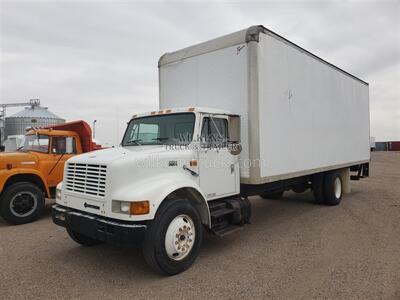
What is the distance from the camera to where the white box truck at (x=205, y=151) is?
4.04 meters

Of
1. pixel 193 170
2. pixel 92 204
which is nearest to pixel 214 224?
pixel 193 170

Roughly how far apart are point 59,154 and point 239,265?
627 centimetres

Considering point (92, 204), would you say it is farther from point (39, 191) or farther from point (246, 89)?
point (39, 191)

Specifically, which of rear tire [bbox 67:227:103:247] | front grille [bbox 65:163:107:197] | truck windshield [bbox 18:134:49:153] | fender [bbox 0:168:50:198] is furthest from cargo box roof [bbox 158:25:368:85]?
fender [bbox 0:168:50:198]

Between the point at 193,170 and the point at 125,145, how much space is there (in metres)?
1.58

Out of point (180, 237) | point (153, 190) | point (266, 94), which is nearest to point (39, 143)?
point (153, 190)

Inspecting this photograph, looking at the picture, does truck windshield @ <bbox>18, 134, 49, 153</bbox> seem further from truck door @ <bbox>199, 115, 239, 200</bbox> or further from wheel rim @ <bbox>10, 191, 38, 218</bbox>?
truck door @ <bbox>199, 115, 239, 200</bbox>

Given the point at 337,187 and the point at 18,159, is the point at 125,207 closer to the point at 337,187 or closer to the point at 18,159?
the point at 18,159

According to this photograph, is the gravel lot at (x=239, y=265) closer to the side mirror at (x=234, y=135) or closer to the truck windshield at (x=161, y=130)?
the side mirror at (x=234, y=135)

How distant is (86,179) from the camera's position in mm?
4383

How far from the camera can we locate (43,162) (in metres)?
8.05

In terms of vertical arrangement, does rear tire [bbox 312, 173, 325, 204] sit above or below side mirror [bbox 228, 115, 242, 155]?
below

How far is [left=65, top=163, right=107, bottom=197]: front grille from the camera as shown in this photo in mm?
4137

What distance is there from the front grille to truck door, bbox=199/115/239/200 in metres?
1.58
